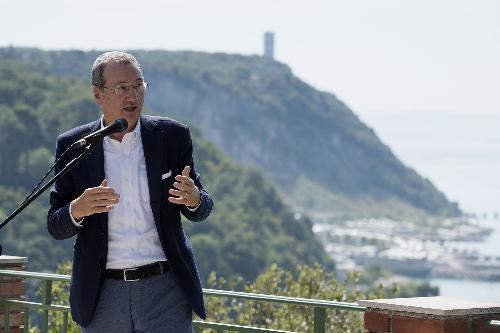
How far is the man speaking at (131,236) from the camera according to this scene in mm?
3562

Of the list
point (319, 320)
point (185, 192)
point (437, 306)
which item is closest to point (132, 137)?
point (185, 192)

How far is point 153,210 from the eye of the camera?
3574 millimetres

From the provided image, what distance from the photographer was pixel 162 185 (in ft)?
11.9

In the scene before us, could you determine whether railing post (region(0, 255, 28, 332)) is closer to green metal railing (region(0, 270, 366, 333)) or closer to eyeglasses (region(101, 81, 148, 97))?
green metal railing (region(0, 270, 366, 333))

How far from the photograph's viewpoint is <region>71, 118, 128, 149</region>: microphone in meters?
3.39

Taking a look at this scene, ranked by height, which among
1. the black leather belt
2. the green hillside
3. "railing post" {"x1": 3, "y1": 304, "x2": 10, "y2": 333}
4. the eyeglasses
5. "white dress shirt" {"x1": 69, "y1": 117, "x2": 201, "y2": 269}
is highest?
the green hillside

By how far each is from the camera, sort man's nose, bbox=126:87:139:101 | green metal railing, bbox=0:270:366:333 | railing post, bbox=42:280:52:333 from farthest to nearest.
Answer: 1. railing post, bbox=42:280:52:333
2. green metal railing, bbox=0:270:366:333
3. man's nose, bbox=126:87:139:101

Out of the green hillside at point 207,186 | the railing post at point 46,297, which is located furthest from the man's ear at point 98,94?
the green hillside at point 207,186

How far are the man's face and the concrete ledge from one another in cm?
110

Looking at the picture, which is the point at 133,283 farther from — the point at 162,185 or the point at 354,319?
the point at 354,319

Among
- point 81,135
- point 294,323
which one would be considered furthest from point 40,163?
point 81,135

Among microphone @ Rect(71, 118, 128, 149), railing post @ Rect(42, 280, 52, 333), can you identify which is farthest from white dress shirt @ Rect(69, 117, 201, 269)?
railing post @ Rect(42, 280, 52, 333)

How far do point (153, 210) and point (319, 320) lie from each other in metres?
1.31

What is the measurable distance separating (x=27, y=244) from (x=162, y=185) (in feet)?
324
